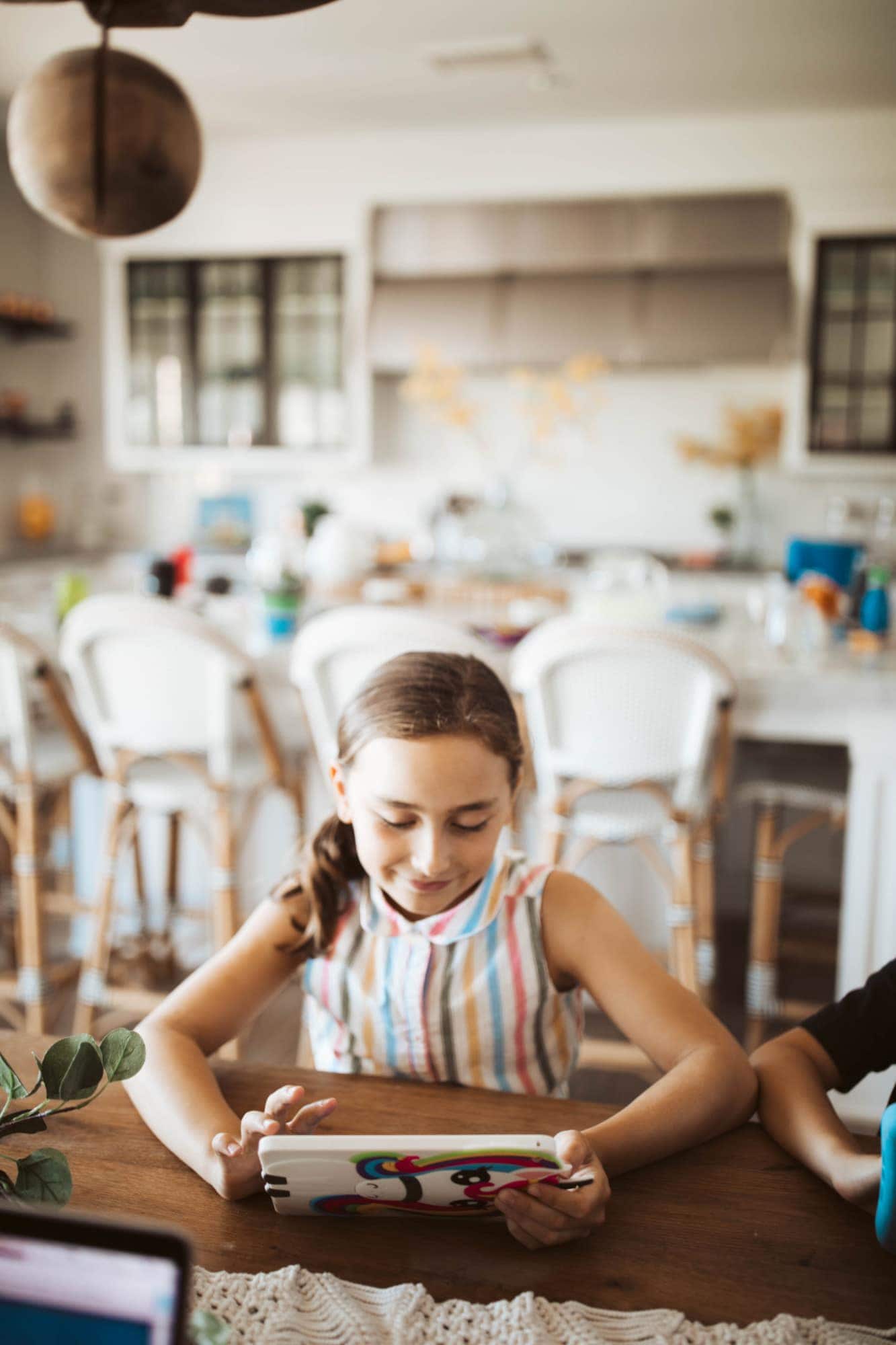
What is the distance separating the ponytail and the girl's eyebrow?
14 centimetres

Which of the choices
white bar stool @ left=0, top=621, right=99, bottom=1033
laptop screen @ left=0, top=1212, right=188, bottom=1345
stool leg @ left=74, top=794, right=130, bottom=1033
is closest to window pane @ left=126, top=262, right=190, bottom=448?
white bar stool @ left=0, top=621, right=99, bottom=1033

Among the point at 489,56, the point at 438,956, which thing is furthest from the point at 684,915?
the point at 489,56

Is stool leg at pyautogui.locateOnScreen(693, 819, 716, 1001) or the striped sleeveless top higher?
the striped sleeveless top

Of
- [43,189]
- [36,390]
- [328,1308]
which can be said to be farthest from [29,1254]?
[36,390]

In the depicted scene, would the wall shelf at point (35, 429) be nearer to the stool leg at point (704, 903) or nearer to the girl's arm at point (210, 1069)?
the stool leg at point (704, 903)

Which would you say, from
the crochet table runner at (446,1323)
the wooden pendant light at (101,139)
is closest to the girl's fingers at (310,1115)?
the crochet table runner at (446,1323)

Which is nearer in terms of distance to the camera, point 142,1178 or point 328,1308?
point 328,1308

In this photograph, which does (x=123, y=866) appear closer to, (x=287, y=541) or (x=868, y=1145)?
(x=287, y=541)

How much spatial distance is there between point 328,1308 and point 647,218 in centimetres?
508

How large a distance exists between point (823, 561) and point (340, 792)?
244cm

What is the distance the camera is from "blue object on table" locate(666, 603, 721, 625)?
280cm

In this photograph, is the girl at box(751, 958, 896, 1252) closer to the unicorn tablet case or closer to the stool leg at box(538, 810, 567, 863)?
the unicorn tablet case

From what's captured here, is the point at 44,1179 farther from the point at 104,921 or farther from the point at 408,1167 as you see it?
the point at 104,921

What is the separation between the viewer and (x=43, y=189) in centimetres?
100
